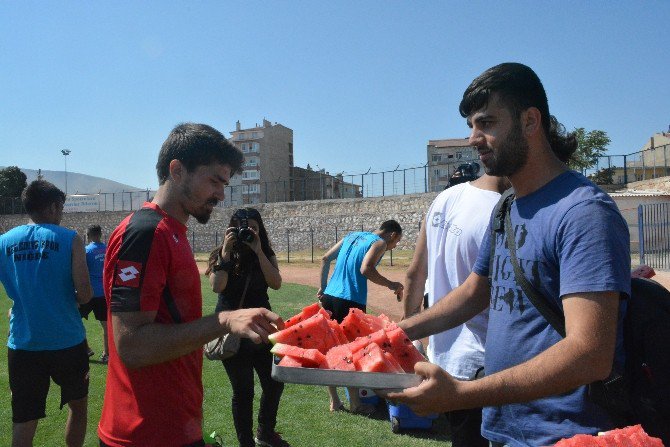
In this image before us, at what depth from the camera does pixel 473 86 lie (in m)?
2.73

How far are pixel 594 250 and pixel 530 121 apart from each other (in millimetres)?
728

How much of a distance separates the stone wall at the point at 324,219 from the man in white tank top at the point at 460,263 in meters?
44.0

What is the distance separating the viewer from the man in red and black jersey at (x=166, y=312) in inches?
105

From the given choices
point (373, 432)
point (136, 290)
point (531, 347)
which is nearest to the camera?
point (531, 347)

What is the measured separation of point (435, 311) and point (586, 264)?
3.87ft

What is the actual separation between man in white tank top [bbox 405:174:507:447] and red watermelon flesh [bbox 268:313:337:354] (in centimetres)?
107

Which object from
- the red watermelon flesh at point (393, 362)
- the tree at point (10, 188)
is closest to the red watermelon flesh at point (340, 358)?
the red watermelon flesh at point (393, 362)

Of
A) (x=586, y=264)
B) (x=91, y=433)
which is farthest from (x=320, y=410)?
(x=586, y=264)

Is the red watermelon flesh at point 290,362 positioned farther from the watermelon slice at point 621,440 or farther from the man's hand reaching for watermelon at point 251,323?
the watermelon slice at point 621,440

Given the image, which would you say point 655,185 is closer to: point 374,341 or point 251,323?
point 374,341

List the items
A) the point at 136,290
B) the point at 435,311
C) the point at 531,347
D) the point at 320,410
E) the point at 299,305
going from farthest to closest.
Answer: the point at 299,305 < the point at 320,410 < the point at 435,311 < the point at 136,290 < the point at 531,347

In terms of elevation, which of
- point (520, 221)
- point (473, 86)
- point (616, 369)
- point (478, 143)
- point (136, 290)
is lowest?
point (616, 369)

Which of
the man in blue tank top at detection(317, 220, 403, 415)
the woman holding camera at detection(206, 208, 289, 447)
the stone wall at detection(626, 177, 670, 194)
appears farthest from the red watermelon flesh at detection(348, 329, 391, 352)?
the stone wall at detection(626, 177, 670, 194)

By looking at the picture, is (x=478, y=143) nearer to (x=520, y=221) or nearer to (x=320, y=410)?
(x=520, y=221)
